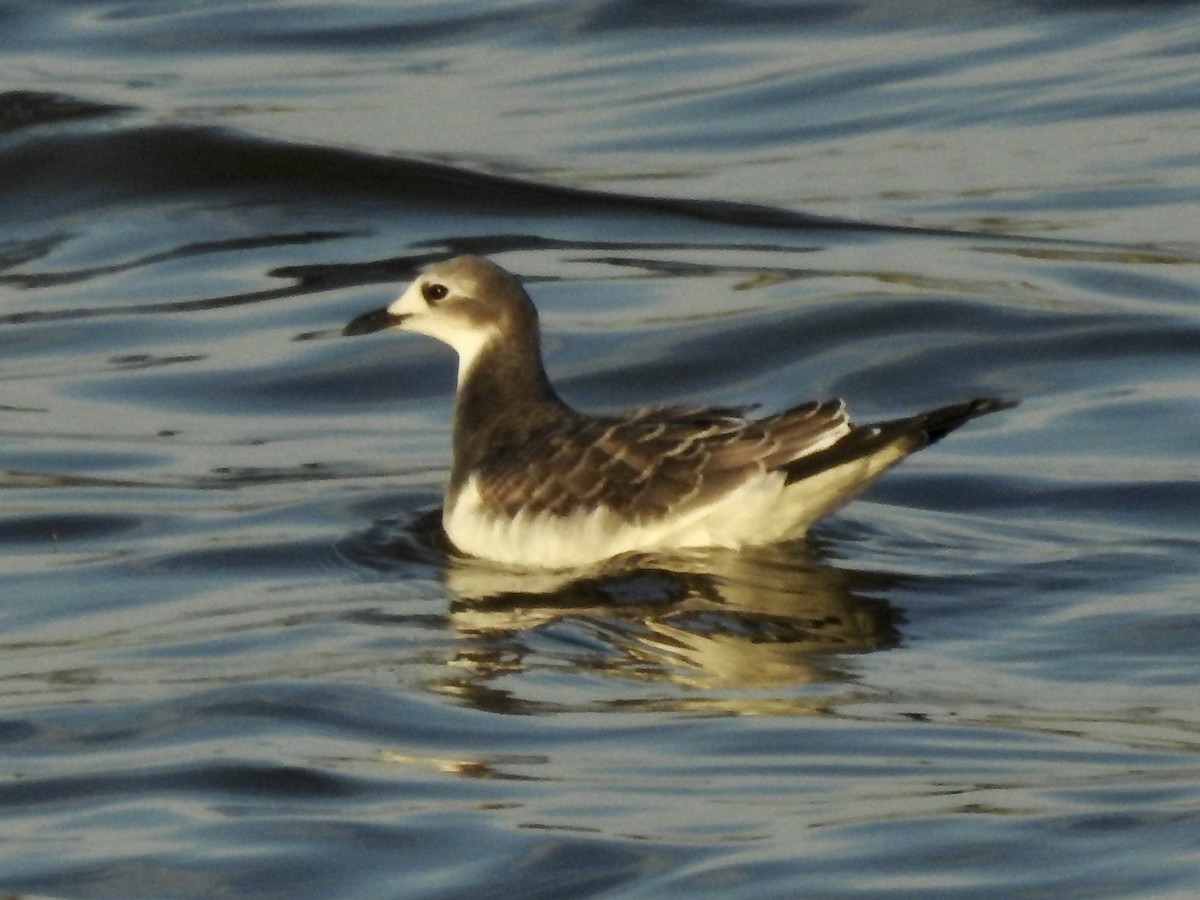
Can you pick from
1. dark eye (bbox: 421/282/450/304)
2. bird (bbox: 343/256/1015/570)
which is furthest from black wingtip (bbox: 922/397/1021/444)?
dark eye (bbox: 421/282/450/304)

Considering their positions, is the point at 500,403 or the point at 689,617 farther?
the point at 500,403

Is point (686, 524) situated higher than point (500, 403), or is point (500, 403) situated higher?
point (500, 403)

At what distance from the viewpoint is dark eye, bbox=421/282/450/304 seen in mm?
12422

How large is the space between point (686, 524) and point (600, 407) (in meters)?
3.60

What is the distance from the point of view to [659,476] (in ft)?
36.5

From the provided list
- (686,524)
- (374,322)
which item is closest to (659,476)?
(686,524)

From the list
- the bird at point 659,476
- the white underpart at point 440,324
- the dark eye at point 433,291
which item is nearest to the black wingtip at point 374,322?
the white underpart at point 440,324

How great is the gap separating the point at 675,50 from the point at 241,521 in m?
10.4

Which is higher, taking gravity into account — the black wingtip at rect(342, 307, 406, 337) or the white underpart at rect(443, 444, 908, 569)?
the black wingtip at rect(342, 307, 406, 337)

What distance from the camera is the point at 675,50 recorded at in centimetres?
2195

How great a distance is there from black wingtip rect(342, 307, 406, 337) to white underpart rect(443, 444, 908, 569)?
3.63 feet

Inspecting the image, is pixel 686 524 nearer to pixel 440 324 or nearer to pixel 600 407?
pixel 440 324

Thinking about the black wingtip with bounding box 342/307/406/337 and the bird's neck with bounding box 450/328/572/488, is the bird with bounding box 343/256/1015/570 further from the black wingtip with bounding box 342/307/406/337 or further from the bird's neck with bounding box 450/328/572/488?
the black wingtip with bounding box 342/307/406/337

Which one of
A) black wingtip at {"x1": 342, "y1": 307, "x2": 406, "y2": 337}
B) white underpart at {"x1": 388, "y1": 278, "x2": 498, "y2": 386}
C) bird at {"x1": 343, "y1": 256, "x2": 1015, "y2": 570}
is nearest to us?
bird at {"x1": 343, "y1": 256, "x2": 1015, "y2": 570}
